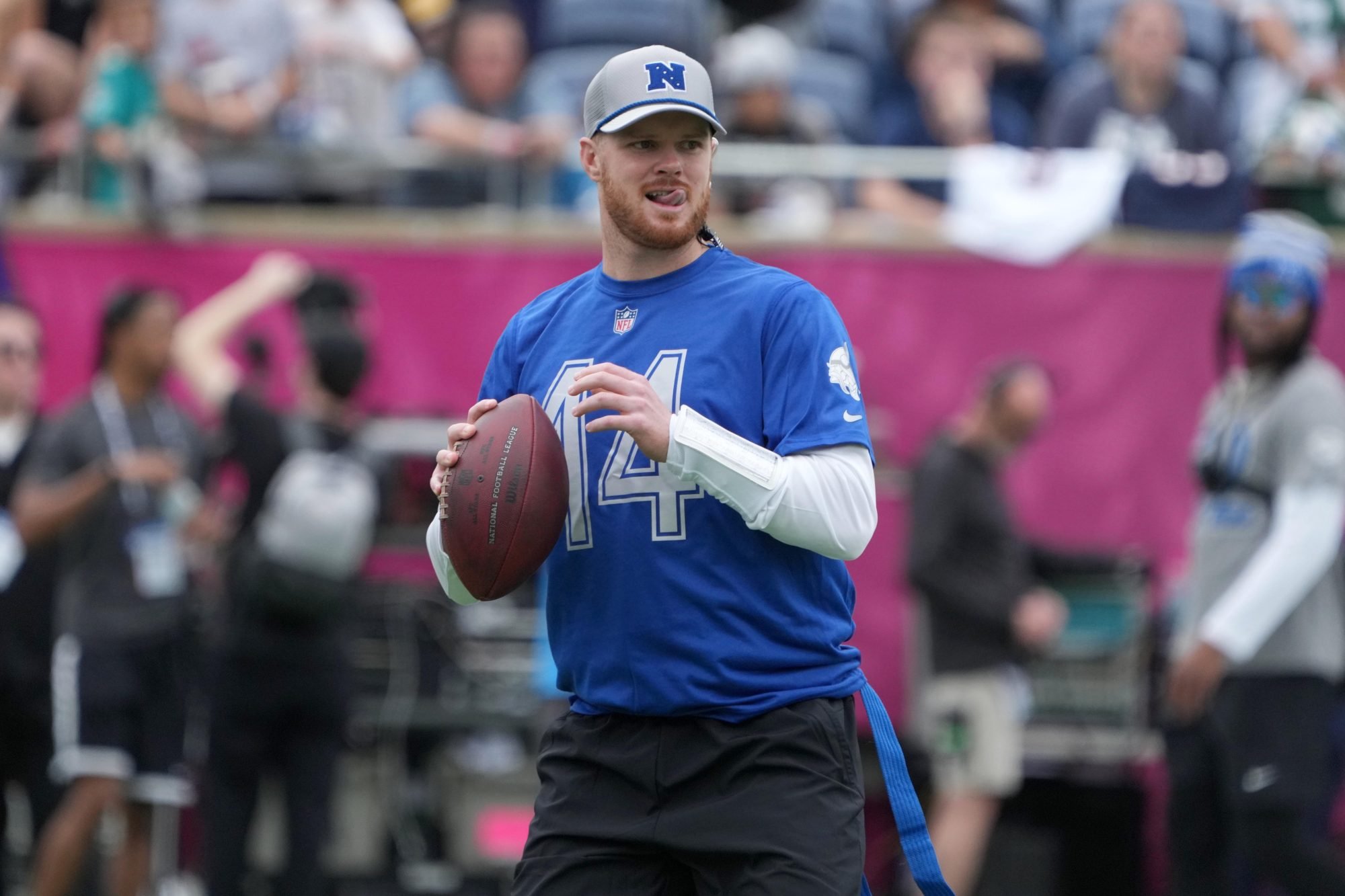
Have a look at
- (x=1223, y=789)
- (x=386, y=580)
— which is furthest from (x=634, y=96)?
(x=386, y=580)

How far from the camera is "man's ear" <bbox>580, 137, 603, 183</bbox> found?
3.63m

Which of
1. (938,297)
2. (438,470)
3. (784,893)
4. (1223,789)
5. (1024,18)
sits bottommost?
(1223,789)

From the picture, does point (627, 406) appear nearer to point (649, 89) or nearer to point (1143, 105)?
point (649, 89)

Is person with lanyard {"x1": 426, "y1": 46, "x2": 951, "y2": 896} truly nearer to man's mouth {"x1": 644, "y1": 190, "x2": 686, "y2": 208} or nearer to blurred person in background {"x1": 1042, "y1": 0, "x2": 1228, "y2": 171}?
man's mouth {"x1": 644, "y1": 190, "x2": 686, "y2": 208}

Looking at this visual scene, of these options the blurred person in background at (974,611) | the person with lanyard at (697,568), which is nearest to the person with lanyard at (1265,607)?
the blurred person in background at (974,611)

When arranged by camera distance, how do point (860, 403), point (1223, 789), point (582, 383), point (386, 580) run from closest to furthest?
point (582, 383), point (860, 403), point (1223, 789), point (386, 580)

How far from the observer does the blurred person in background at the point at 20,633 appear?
7176 mm

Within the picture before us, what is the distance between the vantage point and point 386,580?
8227 millimetres

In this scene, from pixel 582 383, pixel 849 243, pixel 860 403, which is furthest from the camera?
pixel 849 243

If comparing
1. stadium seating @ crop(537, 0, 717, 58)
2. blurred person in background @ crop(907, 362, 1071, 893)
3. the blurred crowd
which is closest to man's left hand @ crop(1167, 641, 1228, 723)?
blurred person in background @ crop(907, 362, 1071, 893)

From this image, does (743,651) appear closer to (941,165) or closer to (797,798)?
(797,798)

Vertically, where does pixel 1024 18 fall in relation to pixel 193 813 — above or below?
above

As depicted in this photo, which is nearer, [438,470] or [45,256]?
[438,470]

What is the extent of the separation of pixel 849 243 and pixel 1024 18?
3.27 meters
